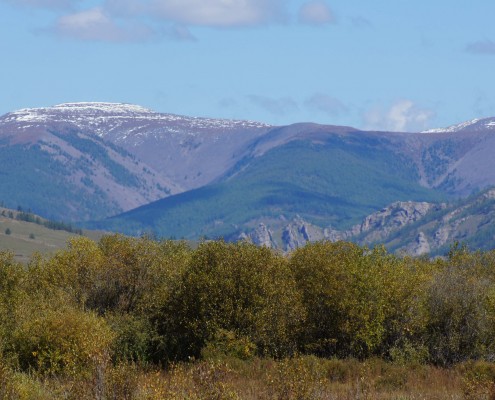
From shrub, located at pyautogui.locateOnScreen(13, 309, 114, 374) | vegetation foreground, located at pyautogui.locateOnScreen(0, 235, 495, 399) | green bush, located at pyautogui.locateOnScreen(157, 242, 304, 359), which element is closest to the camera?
shrub, located at pyautogui.locateOnScreen(13, 309, 114, 374)

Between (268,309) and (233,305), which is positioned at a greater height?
(233,305)

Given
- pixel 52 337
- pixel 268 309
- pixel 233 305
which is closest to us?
pixel 52 337

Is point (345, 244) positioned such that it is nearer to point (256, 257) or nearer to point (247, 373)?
point (256, 257)

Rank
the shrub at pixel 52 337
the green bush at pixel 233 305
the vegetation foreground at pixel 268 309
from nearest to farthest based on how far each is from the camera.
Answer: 1. the shrub at pixel 52 337
2. the vegetation foreground at pixel 268 309
3. the green bush at pixel 233 305

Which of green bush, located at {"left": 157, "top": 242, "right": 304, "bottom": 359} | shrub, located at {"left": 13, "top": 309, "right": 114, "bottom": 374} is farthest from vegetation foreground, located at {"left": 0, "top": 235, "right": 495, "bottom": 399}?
shrub, located at {"left": 13, "top": 309, "right": 114, "bottom": 374}

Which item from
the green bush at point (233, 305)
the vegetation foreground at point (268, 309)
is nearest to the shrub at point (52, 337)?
the vegetation foreground at point (268, 309)

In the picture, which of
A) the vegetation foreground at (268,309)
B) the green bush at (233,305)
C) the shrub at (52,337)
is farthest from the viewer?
the green bush at (233,305)

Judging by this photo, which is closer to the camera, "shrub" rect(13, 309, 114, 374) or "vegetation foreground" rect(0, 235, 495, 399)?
"shrub" rect(13, 309, 114, 374)

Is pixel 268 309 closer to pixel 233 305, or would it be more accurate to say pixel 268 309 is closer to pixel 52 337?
pixel 233 305

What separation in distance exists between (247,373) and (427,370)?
13093 mm

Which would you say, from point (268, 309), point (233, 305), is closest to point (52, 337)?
point (233, 305)

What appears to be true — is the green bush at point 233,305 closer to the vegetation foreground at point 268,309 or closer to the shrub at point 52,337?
the vegetation foreground at point 268,309

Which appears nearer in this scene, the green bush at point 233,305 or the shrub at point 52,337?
the shrub at point 52,337

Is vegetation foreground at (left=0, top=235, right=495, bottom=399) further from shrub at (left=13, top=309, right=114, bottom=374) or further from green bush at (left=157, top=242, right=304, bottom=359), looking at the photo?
shrub at (left=13, top=309, right=114, bottom=374)
